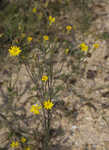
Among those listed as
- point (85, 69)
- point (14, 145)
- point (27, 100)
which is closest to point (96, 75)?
point (85, 69)

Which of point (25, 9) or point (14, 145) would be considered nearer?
point (14, 145)

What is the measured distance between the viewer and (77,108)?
6.00 ft

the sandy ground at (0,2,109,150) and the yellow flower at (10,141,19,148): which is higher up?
the sandy ground at (0,2,109,150)

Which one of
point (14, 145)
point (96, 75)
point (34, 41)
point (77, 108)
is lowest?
point (14, 145)

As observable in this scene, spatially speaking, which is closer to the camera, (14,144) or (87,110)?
(14,144)

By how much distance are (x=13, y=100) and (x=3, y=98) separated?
0.13 m

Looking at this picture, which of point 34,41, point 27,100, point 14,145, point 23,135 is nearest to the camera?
point 14,145

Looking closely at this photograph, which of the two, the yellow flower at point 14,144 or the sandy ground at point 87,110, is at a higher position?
the sandy ground at point 87,110

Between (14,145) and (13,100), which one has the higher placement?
(13,100)

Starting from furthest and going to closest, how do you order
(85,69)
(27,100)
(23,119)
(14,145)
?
(85,69)
(27,100)
(23,119)
(14,145)

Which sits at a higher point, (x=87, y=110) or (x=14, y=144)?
(x=87, y=110)

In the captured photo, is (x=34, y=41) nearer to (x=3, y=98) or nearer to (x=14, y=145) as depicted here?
(x=3, y=98)

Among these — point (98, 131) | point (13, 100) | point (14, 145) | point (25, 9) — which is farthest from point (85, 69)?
point (25, 9)

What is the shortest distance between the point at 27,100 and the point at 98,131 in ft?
2.86
